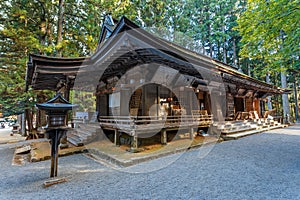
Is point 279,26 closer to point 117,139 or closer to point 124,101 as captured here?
point 124,101

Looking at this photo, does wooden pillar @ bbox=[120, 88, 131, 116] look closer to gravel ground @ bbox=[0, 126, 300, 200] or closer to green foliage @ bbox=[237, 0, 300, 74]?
gravel ground @ bbox=[0, 126, 300, 200]

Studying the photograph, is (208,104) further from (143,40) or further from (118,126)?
(143,40)

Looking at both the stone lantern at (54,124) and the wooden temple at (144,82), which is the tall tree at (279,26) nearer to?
the wooden temple at (144,82)

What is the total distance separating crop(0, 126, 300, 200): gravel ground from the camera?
9.16 feet

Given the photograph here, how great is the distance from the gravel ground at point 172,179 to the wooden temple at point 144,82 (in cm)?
195

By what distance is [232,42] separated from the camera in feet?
75.0

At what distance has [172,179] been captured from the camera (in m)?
3.41

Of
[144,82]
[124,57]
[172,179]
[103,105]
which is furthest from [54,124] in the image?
[103,105]

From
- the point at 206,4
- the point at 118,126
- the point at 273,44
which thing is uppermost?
the point at 206,4

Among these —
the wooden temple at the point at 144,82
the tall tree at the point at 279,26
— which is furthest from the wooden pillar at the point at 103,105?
the tall tree at the point at 279,26

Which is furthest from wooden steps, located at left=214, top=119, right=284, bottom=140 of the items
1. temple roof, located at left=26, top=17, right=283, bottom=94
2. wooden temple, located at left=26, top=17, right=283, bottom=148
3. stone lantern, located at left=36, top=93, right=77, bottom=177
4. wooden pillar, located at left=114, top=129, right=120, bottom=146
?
stone lantern, located at left=36, top=93, right=77, bottom=177

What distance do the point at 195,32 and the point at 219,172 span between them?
903 inches

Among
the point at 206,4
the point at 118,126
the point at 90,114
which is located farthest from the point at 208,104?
the point at 206,4

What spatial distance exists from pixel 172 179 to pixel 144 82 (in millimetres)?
4624
